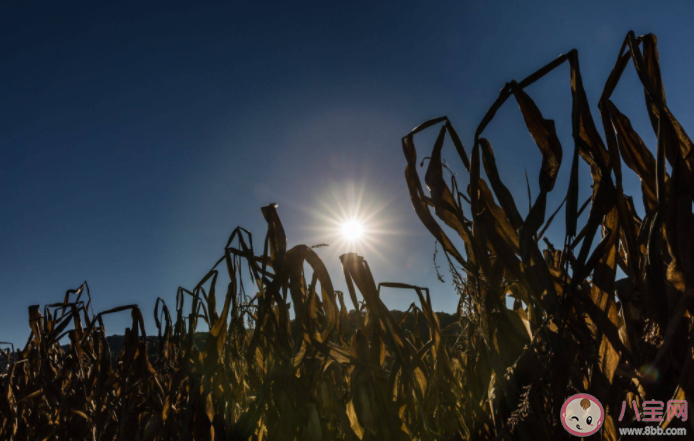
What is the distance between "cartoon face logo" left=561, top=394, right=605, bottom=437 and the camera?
0.57m

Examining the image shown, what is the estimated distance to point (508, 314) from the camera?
705 millimetres

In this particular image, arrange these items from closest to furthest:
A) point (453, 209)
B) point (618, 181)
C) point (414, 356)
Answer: point (618, 181), point (453, 209), point (414, 356)

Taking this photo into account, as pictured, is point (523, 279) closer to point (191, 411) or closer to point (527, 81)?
point (527, 81)

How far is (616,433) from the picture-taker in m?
0.56

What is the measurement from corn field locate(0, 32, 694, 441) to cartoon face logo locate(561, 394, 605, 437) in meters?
0.01

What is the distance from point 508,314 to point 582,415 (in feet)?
0.61

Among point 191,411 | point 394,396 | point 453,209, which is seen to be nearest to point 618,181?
point 453,209

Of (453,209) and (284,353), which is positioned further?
(284,353)

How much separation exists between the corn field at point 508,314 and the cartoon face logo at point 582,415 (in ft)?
0.05

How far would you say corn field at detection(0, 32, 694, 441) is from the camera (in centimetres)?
50

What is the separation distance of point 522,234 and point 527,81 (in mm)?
272

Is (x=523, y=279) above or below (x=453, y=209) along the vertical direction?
below

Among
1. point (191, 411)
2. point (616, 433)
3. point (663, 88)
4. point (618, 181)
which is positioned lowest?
point (616, 433)

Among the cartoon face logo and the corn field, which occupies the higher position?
the corn field
